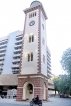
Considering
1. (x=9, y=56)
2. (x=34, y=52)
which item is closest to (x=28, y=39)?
(x=34, y=52)

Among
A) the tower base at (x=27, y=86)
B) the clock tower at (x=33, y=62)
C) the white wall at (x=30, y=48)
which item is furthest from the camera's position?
the white wall at (x=30, y=48)

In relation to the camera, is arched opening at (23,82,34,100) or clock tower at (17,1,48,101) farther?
arched opening at (23,82,34,100)

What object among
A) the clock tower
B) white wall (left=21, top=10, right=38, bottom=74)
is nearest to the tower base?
the clock tower

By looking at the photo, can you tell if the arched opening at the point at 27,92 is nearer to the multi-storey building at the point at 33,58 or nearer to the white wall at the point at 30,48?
the multi-storey building at the point at 33,58

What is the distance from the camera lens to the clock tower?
23.5 meters

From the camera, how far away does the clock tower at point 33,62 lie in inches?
925

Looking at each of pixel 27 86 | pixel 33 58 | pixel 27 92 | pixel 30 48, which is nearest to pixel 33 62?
pixel 33 58

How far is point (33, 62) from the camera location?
24875 mm

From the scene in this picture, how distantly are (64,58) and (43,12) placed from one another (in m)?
12.4

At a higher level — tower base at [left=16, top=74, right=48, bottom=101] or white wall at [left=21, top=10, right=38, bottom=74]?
white wall at [left=21, top=10, right=38, bottom=74]

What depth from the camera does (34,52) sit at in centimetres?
2570

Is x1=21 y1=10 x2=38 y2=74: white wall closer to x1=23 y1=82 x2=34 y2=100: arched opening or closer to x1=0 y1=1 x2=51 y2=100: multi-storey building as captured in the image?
x1=0 y1=1 x2=51 y2=100: multi-storey building

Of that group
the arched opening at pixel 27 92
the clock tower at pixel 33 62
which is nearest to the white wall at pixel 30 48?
the clock tower at pixel 33 62

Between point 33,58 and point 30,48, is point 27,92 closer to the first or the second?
point 33,58
